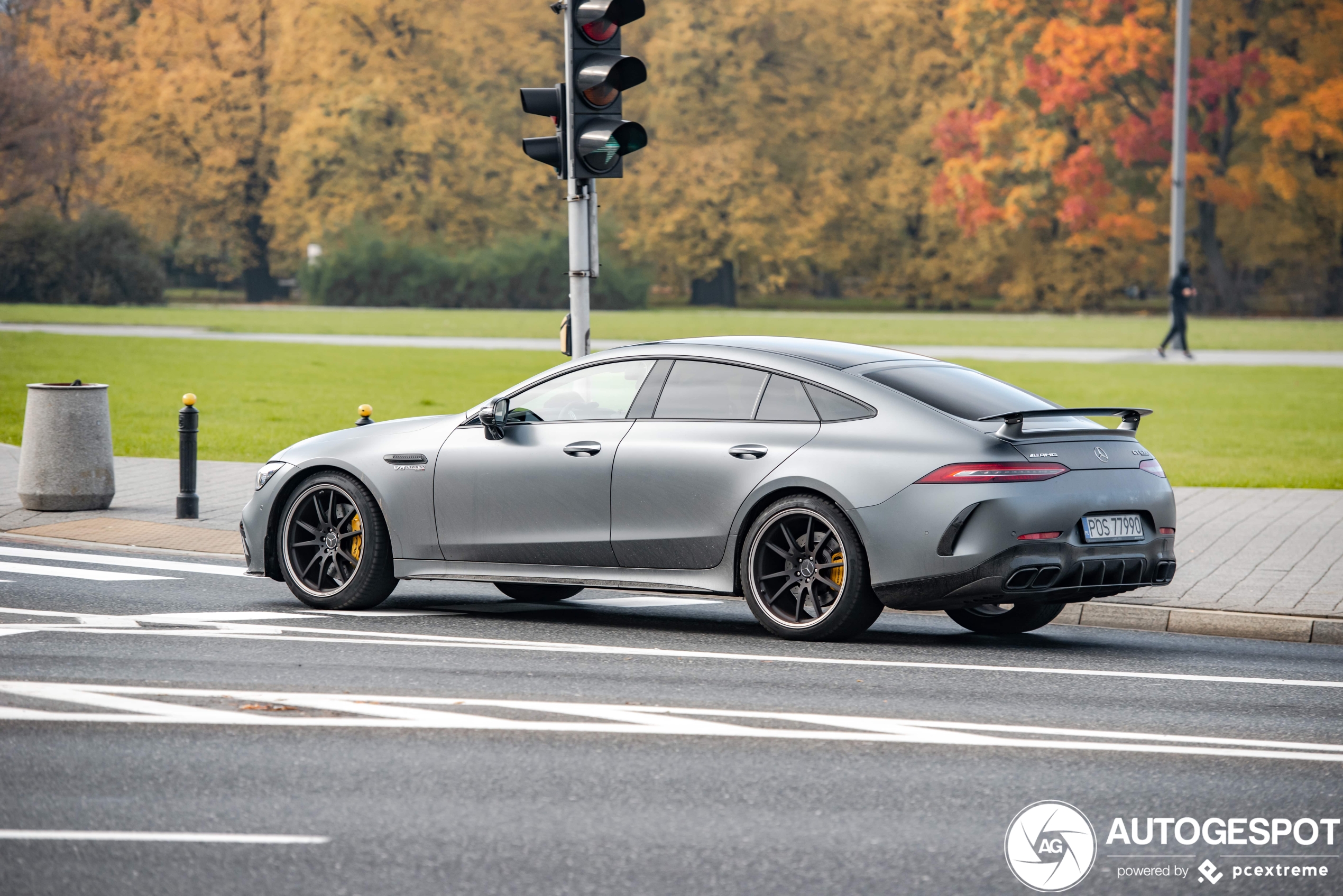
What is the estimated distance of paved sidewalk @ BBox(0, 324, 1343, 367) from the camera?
32625 mm

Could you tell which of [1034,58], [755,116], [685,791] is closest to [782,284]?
[755,116]

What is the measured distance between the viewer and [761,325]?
4762 cm

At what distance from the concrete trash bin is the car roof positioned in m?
5.90

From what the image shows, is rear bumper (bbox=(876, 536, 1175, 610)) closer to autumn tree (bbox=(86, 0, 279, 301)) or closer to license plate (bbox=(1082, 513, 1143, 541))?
license plate (bbox=(1082, 513, 1143, 541))

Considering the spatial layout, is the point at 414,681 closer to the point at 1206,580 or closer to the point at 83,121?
Result: the point at 1206,580

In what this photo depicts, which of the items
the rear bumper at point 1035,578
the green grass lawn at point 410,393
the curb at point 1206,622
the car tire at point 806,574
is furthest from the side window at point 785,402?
the green grass lawn at point 410,393

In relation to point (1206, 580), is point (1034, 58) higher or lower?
higher

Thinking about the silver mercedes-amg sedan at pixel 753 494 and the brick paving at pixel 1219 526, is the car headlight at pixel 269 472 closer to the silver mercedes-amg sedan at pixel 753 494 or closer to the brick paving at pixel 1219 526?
the silver mercedes-amg sedan at pixel 753 494

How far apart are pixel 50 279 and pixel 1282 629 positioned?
2218 inches

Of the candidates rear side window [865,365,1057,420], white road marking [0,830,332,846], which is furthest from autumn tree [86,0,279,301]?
white road marking [0,830,332,846]

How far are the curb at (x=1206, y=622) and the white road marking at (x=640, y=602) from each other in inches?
82.4

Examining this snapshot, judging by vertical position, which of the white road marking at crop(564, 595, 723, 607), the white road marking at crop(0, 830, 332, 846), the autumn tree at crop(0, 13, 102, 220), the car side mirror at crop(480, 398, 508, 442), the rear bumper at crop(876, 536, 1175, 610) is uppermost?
the autumn tree at crop(0, 13, 102, 220)

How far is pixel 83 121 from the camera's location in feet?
211

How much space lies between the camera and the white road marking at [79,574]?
1055 centimetres
